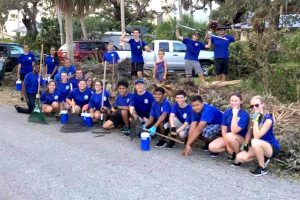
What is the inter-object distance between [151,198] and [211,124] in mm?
2537

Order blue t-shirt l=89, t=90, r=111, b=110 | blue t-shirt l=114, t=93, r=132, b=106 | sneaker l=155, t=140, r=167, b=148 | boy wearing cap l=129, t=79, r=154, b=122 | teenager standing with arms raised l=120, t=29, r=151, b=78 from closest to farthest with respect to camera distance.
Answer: sneaker l=155, t=140, r=167, b=148, boy wearing cap l=129, t=79, r=154, b=122, blue t-shirt l=114, t=93, r=132, b=106, blue t-shirt l=89, t=90, r=111, b=110, teenager standing with arms raised l=120, t=29, r=151, b=78

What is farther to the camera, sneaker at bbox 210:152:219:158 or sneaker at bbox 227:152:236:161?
sneaker at bbox 210:152:219:158

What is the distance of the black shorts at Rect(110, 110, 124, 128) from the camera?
9672 mm

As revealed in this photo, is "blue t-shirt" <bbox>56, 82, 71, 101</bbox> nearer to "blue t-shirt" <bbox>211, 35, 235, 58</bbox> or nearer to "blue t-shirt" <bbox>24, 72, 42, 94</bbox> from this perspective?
"blue t-shirt" <bbox>24, 72, 42, 94</bbox>

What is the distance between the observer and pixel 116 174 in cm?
664

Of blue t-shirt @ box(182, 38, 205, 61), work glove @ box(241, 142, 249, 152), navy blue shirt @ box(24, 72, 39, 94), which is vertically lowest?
work glove @ box(241, 142, 249, 152)

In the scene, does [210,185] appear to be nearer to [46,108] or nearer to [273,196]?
[273,196]

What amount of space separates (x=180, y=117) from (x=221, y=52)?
402 centimetres

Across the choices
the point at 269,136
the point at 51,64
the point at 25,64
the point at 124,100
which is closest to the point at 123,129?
the point at 124,100

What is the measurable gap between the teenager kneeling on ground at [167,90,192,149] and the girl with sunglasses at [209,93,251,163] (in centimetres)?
77

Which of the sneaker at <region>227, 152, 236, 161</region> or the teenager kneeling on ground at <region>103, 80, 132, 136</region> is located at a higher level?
the teenager kneeling on ground at <region>103, 80, 132, 136</region>

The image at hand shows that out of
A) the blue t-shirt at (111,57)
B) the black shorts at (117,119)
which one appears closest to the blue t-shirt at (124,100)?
the black shorts at (117,119)

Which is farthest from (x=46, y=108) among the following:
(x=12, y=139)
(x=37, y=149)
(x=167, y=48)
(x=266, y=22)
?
(x=167, y=48)

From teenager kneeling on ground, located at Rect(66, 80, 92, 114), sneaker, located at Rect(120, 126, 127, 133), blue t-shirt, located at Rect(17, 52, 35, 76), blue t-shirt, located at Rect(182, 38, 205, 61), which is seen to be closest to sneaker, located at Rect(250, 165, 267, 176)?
sneaker, located at Rect(120, 126, 127, 133)
